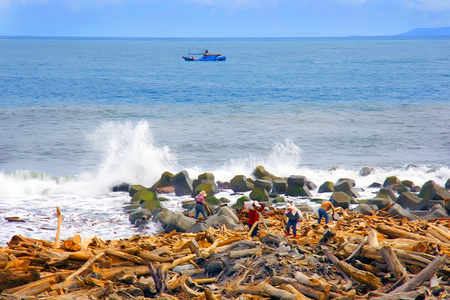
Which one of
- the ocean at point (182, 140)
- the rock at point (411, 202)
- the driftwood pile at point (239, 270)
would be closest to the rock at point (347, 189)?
the ocean at point (182, 140)

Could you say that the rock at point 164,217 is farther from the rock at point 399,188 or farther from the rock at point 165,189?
the rock at point 399,188

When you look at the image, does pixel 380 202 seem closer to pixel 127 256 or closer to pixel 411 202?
pixel 411 202

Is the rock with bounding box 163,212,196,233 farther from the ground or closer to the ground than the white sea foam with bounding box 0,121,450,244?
farther from the ground

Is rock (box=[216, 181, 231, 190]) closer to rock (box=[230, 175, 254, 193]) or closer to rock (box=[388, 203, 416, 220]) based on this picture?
rock (box=[230, 175, 254, 193])

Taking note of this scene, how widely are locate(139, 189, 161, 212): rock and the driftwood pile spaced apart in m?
6.43

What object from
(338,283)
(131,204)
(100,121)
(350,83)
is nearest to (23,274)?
(338,283)

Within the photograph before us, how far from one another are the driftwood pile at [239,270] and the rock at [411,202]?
720cm

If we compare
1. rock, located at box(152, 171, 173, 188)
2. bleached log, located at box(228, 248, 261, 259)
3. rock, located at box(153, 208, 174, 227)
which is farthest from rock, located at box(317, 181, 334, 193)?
bleached log, located at box(228, 248, 261, 259)

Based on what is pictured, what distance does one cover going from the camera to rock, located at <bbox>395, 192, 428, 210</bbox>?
12817 millimetres

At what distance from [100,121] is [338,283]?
28.1 metres

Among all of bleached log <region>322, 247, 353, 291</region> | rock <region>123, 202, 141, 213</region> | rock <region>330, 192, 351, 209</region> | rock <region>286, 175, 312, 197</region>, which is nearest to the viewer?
bleached log <region>322, 247, 353, 291</region>

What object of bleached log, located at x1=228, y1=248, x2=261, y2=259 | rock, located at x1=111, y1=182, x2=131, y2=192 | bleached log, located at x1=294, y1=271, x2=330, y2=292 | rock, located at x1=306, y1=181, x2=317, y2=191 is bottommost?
rock, located at x1=111, y1=182, x2=131, y2=192

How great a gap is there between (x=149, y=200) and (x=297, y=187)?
572 cm

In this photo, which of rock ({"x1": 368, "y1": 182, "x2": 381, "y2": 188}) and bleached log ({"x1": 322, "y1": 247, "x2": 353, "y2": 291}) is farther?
rock ({"x1": 368, "y1": 182, "x2": 381, "y2": 188})
